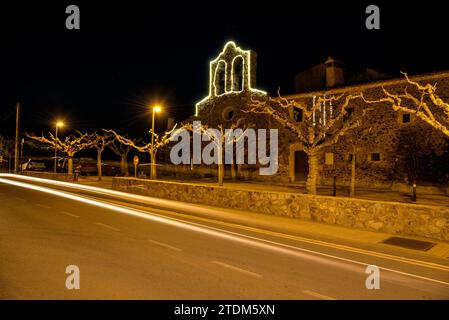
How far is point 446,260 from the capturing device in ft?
27.0

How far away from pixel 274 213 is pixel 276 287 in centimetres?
797

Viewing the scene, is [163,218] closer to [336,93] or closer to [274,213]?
[274,213]

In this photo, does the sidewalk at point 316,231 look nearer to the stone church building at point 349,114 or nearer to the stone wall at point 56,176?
the stone church building at point 349,114

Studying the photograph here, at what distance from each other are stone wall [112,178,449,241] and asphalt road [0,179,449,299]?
3.05 meters

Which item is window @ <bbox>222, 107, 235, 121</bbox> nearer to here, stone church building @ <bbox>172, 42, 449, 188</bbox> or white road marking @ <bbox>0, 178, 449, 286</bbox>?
stone church building @ <bbox>172, 42, 449, 188</bbox>

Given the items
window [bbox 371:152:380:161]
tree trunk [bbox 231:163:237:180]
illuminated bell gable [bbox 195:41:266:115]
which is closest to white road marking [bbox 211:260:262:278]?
window [bbox 371:152:380:161]

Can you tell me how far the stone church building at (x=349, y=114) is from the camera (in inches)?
826

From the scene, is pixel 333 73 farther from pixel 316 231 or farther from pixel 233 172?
pixel 316 231

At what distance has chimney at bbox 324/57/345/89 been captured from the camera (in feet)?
85.9

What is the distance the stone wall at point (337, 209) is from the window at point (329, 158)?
1136 centimetres

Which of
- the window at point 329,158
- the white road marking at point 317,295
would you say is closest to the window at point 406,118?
the window at point 329,158

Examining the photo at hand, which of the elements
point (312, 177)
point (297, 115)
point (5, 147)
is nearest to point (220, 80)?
point (297, 115)

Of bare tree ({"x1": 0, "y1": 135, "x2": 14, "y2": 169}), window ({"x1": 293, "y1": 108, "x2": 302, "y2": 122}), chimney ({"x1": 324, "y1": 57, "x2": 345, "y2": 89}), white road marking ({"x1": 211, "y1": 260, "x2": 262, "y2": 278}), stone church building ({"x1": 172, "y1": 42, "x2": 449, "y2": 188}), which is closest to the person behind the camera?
white road marking ({"x1": 211, "y1": 260, "x2": 262, "y2": 278})
